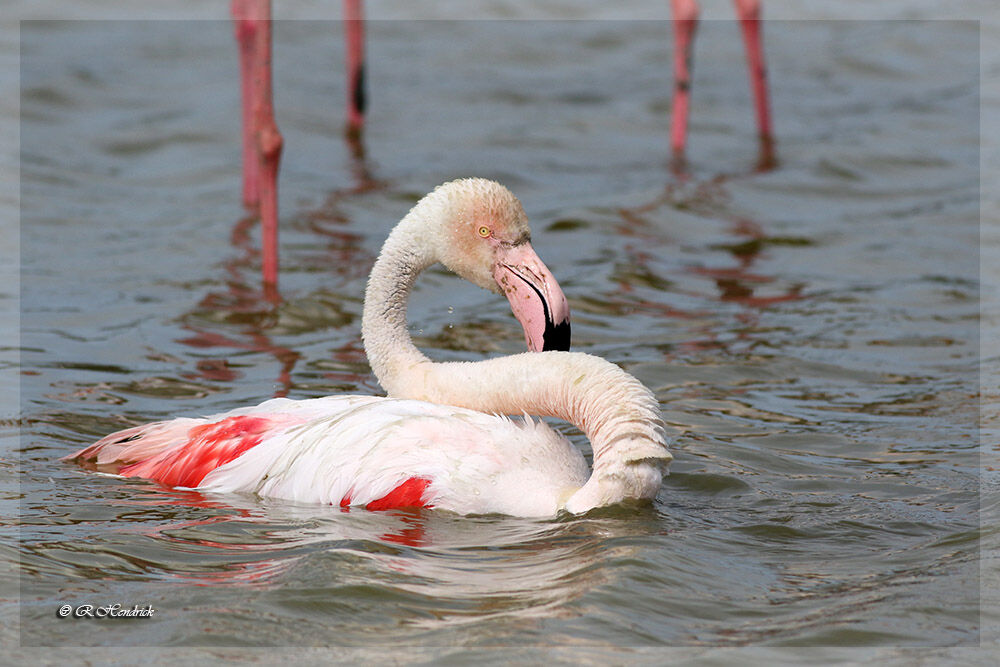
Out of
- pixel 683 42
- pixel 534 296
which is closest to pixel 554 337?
pixel 534 296

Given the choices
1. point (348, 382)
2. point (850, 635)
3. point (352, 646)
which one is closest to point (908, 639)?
point (850, 635)

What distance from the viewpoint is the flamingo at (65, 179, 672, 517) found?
4277 mm

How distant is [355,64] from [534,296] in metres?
6.63

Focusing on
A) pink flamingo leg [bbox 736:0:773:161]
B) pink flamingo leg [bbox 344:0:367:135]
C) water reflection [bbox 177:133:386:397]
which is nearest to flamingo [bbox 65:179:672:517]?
water reflection [bbox 177:133:386:397]

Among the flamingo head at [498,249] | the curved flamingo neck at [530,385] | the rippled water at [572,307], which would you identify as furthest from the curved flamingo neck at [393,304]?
the rippled water at [572,307]

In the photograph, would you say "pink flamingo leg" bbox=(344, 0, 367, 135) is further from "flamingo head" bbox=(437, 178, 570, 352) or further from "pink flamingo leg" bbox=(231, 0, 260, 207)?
"flamingo head" bbox=(437, 178, 570, 352)

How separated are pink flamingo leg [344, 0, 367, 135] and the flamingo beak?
20.3 feet

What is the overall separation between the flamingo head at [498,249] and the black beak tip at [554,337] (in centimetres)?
2

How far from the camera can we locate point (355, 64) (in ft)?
35.8

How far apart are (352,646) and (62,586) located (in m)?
0.96

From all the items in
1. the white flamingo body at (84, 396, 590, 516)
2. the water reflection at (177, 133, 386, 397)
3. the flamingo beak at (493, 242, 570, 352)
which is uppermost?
the flamingo beak at (493, 242, 570, 352)

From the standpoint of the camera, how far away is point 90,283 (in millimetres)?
7996

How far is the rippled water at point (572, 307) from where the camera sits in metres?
3.83

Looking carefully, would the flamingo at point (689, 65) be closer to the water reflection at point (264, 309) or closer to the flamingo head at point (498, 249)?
the water reflection at point (264, 309)
